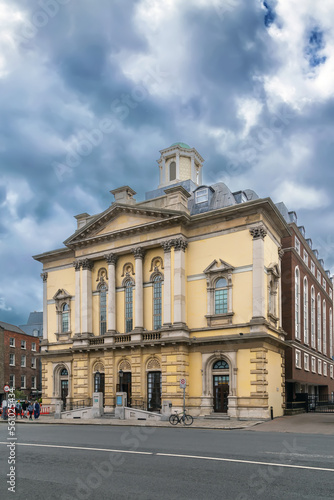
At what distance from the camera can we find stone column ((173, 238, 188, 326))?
36.7m

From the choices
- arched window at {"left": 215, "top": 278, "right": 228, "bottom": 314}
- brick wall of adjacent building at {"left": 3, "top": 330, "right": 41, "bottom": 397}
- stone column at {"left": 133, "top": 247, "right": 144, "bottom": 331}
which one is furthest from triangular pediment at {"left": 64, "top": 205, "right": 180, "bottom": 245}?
brick wall of adjacent building at {"left": 3, "top": 330, "right": 41, "bottom": 397}

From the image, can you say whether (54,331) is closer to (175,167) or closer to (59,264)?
(59,264)

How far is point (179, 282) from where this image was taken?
37.1 metres

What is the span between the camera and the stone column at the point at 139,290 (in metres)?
38.8

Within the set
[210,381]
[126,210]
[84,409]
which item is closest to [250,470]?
[210,381]

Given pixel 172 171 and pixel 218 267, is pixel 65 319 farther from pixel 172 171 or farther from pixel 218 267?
pixel 172 171

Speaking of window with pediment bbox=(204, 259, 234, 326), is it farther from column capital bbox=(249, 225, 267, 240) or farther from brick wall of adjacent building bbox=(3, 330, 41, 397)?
brick wall of adjacent building bbox=(3, 330, 41, 397)

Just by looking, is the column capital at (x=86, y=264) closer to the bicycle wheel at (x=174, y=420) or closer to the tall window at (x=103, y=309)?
the tall window at (x=103, y=309)

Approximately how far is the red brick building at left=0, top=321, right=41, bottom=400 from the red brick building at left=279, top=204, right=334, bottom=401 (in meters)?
36.1

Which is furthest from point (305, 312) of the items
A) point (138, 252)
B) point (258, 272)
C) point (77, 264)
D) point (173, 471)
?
point (173, 471)

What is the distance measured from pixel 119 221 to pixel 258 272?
1310 cm

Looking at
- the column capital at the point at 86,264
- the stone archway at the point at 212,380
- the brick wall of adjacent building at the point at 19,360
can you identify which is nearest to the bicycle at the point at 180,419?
the stone archway at the point at 212,380

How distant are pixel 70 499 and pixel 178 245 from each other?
29219 mm

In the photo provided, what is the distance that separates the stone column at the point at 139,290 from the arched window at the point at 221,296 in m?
6.30
